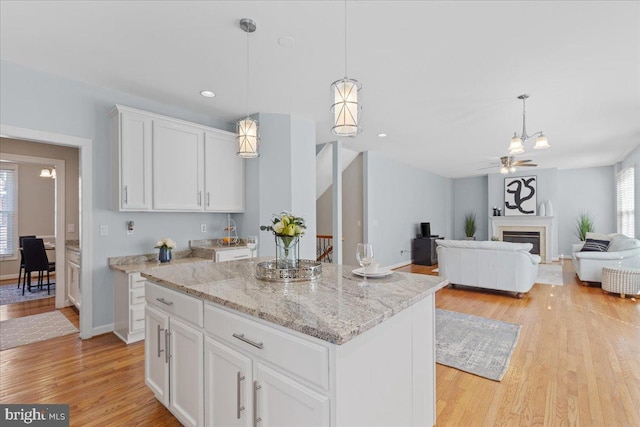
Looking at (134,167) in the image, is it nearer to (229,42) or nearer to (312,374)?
(229,42)

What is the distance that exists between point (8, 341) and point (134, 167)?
2.17m

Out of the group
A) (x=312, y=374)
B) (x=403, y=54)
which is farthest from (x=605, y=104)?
(x=312, y=374)

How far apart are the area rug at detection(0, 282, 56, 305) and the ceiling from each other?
3728 millimetres

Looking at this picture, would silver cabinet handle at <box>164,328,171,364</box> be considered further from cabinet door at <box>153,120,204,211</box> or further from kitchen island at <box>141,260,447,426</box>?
cabinet door at <box>153,120,204,211</box>

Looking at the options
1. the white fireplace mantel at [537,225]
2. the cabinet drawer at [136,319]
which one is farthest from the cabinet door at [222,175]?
the white fireplace mantel at [537,225]

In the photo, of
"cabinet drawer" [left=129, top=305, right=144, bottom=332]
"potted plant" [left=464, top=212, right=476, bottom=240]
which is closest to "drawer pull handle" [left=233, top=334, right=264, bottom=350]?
"cabinet drawer" [left=129, top=305, right=144, bottom=332]

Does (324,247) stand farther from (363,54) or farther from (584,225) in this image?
(584,225)

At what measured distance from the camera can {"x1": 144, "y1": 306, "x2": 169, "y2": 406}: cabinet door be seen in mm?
1922

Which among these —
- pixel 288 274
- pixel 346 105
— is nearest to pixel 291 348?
pixel 288 274

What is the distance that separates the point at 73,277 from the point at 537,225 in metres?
10.5

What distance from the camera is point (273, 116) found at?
13.8 ft

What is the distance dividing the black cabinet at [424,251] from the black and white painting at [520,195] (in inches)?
123

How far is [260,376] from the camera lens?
1320 mm

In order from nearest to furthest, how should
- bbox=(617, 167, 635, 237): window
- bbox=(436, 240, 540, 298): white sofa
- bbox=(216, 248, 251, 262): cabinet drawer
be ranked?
1. bbox=(216, 248, 251, 262): cabinet drawer
2. bbox=(436, 240, 540, 298): white sofa
3. bbox=(617, 167, 635, 237): window
